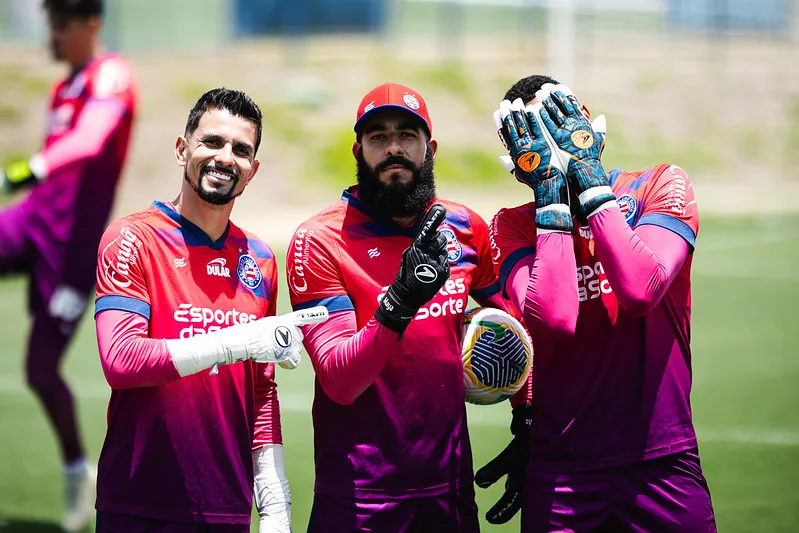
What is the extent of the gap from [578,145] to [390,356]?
1.08 metres

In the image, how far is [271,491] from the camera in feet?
14.8

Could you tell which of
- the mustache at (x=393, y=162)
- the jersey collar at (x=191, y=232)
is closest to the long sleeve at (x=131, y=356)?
the jersey collar at (x=191, y=232)

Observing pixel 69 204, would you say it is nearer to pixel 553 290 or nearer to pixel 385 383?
pixel 385 383

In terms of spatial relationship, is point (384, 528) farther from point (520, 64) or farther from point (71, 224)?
point (520, 64)

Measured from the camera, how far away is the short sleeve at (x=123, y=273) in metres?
4.17

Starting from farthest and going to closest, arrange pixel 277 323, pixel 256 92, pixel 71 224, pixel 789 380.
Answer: pixel 256 92 < pixel 789 380 < pixel 71 224 < pixel 277 323

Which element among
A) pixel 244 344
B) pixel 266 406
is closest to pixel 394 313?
pixel 244 344

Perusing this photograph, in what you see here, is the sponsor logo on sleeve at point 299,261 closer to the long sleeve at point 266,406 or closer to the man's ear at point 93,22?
the long sleeve at point 266,406

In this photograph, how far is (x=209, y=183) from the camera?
4.39 metres

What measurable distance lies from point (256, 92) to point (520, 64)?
922 centimetres

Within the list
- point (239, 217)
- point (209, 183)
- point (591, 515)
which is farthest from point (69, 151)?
point (239, 217)

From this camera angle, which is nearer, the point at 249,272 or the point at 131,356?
the point at 131,356

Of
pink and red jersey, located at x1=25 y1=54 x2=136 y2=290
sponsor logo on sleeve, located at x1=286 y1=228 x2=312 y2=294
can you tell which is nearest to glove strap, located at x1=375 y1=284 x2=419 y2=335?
sponsor logo on sleeve, located at x1=286 y1=228 x2=312 y2=294

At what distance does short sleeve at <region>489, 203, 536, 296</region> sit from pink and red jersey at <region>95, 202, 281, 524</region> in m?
1.03
